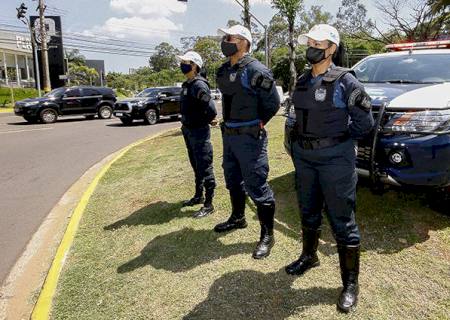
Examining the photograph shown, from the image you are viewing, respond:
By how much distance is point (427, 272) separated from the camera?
137 inches

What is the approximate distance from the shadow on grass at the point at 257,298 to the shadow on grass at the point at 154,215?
1696mm

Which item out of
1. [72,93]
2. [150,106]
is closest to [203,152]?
[150,106]

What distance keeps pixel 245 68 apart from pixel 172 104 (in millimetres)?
15158

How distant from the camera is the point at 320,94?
295 centimetres

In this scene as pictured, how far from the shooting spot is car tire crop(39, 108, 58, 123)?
1859 cm

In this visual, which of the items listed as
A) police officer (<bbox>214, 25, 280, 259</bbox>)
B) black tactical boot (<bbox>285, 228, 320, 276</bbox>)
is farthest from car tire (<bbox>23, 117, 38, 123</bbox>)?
black tactical boot (<bbox>285, 228, 320, 276</bbox>)

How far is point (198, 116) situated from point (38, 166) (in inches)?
223

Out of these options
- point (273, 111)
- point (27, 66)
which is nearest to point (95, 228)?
point (273, 111)

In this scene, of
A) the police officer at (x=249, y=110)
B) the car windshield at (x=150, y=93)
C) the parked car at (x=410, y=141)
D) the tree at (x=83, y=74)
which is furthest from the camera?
the tree at (x=83, y=74)

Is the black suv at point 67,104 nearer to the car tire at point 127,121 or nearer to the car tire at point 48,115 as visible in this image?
the car tire at point 48,115

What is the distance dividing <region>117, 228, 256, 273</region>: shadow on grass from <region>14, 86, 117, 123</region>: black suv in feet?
53.0

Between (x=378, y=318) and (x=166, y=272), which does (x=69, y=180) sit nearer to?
(x=166, y=272)

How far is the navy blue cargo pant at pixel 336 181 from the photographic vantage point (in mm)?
2967

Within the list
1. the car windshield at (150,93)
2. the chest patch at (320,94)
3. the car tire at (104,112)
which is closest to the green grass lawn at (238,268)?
the chest patch at (320,94)
